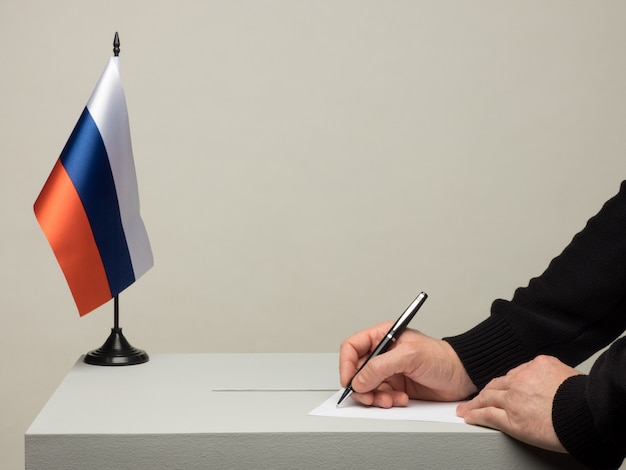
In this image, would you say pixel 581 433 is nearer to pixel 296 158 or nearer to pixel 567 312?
pixel 567 312

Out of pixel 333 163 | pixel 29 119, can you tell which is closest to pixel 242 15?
pixel 333 163

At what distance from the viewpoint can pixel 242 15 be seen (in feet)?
9.52

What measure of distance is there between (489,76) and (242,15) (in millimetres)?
877

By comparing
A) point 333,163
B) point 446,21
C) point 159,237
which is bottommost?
point 159,237

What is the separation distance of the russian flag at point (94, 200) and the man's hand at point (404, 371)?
16.0 inches

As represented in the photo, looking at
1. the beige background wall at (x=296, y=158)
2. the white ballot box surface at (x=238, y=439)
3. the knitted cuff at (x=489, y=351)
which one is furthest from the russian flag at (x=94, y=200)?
the beige background wall at (x=296, y=158)

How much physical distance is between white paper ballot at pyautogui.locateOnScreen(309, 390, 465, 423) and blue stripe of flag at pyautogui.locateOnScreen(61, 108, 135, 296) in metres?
0.44

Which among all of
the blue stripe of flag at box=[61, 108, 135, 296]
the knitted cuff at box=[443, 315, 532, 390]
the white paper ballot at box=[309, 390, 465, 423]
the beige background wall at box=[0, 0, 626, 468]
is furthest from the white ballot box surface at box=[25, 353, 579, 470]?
the beige background wall at box=[0, 0, 626, 468]

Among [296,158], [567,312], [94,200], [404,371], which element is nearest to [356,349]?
[404,371]

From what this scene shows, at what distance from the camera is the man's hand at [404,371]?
1110 millimetres

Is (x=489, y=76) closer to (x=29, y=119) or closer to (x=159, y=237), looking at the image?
(x=159, y=237)

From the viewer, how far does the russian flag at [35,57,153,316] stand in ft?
4.30

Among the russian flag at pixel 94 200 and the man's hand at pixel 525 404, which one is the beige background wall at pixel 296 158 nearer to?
the russian flag at pixel 94 200

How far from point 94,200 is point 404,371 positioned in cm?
54
